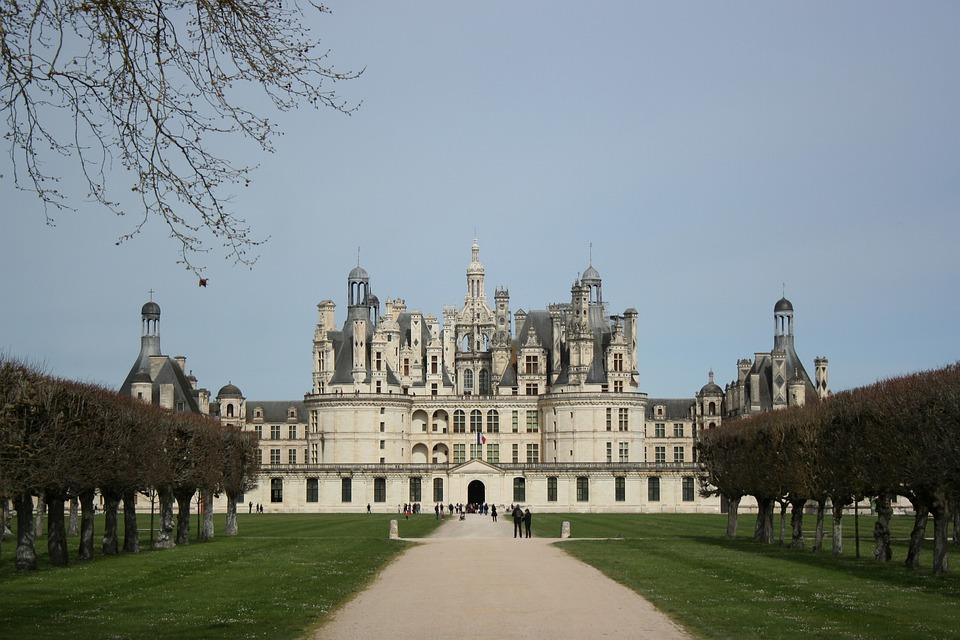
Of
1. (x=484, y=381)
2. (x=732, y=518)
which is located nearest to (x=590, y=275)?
(x=484, y=381)

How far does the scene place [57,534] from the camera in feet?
123

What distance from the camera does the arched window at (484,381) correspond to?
116500 mm

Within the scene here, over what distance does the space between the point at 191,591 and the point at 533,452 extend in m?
85.2

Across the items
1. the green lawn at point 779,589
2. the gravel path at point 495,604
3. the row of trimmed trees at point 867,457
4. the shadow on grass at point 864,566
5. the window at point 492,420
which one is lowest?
the shadow on grass at point 864,566

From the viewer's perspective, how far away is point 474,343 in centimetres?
11750

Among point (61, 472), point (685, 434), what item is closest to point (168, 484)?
point (61, 472)

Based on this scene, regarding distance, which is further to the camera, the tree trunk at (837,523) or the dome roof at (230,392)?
the dome roof at (230,392)

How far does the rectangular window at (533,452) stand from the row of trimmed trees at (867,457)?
55.9m

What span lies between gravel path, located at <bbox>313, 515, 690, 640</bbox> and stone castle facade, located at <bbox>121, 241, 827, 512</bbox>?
6596 cm

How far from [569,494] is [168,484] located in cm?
6120

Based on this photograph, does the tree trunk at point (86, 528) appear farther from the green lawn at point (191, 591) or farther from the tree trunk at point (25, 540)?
the tree trunk at point (25, 540)

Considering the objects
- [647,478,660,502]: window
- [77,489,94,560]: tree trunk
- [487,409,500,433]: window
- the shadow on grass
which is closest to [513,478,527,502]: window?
[487,409,500,433]: window

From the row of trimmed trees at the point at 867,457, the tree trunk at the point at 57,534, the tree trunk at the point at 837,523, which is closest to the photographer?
the row of trimmed trees at the point at 867,457

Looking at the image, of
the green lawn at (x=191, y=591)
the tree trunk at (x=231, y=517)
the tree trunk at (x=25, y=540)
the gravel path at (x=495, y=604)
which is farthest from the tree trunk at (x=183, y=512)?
the tree trunk at (x=25, y=540)
